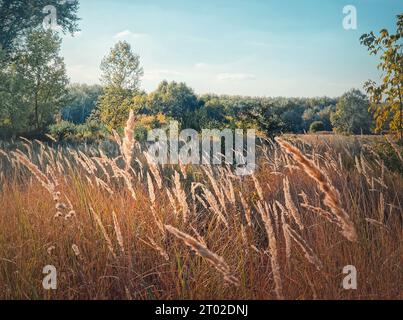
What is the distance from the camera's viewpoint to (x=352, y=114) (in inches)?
2689

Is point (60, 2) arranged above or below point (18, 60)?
above

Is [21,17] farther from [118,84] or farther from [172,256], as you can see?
[172,256]

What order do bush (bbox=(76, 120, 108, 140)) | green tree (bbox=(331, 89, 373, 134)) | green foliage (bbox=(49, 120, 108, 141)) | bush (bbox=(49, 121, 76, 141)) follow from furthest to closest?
green tree (bbox=(331, 89, 373, 134)) < bush (bbox=(76, 120, 108, 140)) < bush (bbox=(49, 121, 76, 141)) < green foliage (bbox=(49, 120, 108, 141))

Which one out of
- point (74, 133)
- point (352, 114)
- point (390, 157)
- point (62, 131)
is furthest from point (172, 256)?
point (352, 114)

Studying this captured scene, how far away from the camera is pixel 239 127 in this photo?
11078 millimetres

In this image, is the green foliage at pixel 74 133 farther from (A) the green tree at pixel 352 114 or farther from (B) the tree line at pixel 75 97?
(A) the green tree at pixel 352 114

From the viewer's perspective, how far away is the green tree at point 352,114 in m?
65.1

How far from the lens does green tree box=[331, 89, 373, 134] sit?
65125 mm

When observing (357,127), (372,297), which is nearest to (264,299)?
(372,297)

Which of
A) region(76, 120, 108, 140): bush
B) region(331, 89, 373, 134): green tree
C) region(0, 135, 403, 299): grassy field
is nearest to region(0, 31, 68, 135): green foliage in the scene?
region(76, 120, 108, 140): bush

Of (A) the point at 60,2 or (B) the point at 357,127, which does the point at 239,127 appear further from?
(B) the point at 357,127

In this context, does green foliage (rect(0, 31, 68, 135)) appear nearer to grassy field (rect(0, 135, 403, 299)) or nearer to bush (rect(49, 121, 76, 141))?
bush (rect(49, 121, 76, 141))

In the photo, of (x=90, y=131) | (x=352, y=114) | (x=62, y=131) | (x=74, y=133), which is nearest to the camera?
(x=62, y=131)
